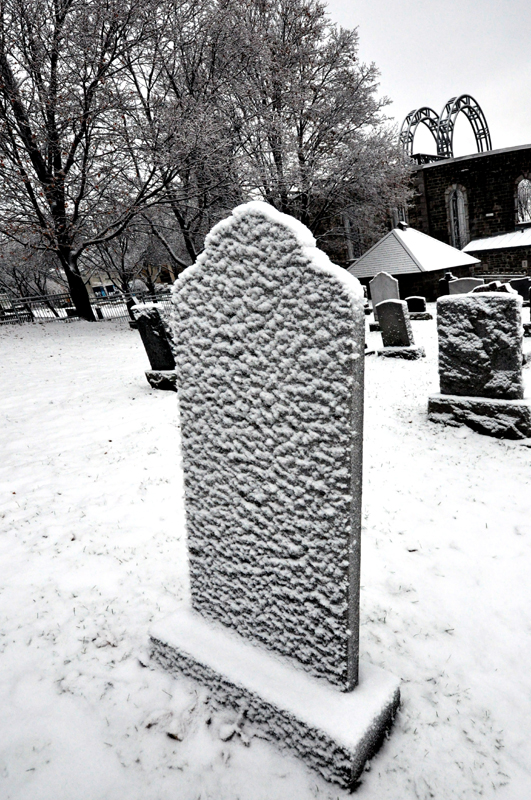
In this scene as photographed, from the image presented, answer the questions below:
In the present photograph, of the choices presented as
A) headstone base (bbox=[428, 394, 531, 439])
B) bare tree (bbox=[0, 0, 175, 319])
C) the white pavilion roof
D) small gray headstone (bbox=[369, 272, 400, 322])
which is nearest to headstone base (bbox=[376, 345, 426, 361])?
headstone base (bbox=[428, 394, 531, 439])

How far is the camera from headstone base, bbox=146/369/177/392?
7191 mm

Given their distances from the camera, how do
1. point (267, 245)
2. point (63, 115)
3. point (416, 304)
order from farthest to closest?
point (416, 304) < point (63, 115) < point (267, 245)

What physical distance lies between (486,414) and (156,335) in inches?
198

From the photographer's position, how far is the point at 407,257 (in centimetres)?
1620

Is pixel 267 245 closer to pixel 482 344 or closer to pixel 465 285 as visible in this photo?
pixel 482 344

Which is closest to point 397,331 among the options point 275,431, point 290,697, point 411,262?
point 275,431

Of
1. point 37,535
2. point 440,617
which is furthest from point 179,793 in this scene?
point 37,535

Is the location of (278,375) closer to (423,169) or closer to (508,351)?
(508,351)

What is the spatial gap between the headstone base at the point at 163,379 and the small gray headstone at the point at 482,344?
4238 mm

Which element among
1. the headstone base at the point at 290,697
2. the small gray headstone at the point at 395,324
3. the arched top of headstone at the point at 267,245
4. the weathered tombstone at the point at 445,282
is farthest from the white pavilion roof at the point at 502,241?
the headstone base at the point at 290,697

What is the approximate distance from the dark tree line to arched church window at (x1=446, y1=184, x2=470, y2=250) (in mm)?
6690

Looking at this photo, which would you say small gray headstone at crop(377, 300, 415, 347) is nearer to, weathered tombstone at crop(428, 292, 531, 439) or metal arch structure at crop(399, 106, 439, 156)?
weathered tombstone at crop(428, 292, 531, 439)

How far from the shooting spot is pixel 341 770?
170 cm

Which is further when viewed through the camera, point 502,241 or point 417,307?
point 502,241
